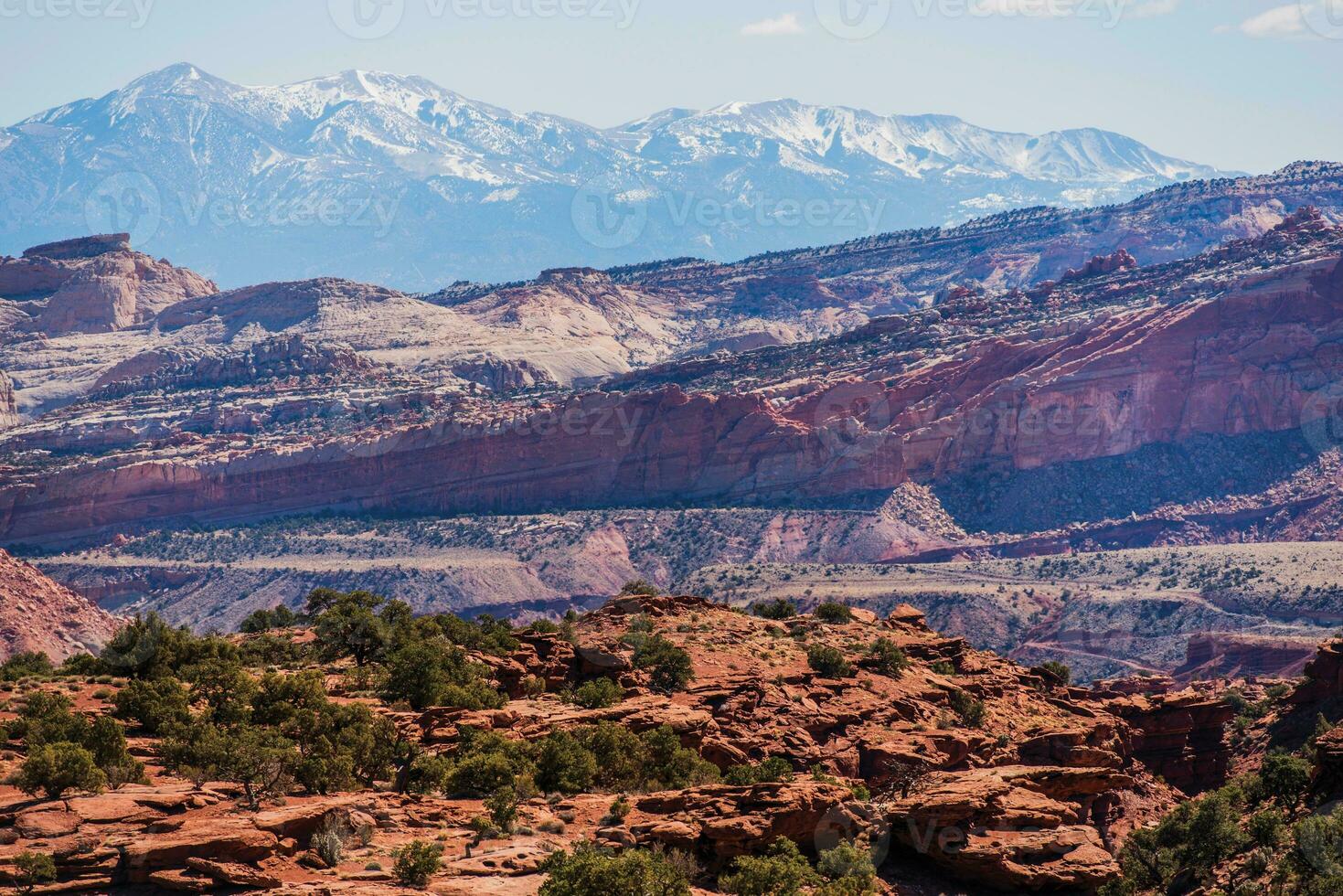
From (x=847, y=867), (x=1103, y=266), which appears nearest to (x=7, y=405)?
(x=1103, y=266)

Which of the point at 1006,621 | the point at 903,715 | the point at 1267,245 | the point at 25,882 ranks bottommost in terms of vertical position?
the point at 1006,621

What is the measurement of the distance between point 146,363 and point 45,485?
61606 mm

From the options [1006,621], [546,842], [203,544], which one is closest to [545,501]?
[203,544]

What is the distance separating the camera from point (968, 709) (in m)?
47.1

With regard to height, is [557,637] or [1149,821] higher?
[557,637]

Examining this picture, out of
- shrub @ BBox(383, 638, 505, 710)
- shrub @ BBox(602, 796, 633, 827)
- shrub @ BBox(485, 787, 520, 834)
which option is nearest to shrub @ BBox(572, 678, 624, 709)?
shrub @ BBox(383, 638, 505, 710)

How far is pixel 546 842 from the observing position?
99.7ft

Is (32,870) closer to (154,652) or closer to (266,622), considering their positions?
(154,652)

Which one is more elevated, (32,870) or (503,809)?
(32,870)

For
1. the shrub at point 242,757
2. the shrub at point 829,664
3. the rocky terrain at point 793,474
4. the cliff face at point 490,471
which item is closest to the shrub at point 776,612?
the shrub at point 829,664

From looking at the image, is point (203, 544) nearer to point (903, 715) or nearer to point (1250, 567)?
point (1250, 567)

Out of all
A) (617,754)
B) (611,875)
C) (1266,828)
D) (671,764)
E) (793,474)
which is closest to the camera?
(611,875)

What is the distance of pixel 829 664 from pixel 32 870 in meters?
26.4

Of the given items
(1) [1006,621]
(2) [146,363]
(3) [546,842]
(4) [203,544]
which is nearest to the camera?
(3) [546,842]
